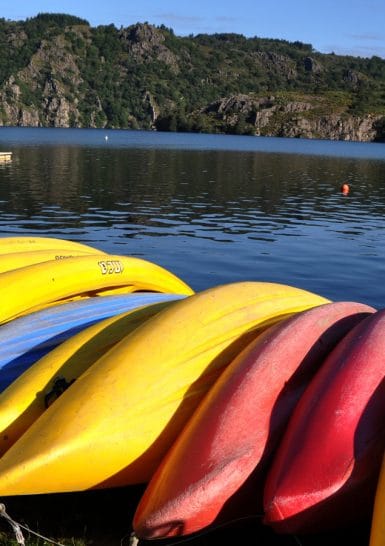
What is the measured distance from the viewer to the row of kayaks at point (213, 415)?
3578mm

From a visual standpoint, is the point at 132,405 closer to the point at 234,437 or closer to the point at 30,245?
the point at 234,437

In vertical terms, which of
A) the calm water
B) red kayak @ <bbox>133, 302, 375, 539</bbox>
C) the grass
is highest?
red kayak @ <bbox>133, 302, 375, 539</bbox>

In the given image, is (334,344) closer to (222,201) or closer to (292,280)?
(292,280)

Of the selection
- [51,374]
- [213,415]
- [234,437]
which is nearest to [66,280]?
[51,374]

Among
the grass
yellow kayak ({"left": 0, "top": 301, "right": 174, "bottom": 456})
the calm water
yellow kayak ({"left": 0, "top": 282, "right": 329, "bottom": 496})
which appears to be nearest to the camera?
yellow kayak ({"left": 0, "top": 282, "right": 329, "bottom": 496})

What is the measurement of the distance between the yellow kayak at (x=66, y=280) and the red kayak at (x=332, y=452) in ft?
9.46

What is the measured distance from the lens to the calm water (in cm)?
1512

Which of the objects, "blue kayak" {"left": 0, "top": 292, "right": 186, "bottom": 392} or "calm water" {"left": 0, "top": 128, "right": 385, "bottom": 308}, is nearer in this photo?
"blue kayak" {"left": 0, "top": 292, "right": 186, "bottom": 392}

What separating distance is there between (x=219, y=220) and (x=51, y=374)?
1845 cm

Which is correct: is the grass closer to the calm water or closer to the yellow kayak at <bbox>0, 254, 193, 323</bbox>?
the yellow kayak at <bbox>0, 254, 193, 323</bbox>

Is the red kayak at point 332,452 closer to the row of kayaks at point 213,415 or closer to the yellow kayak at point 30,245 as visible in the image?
the row of kayaks at point 213,415

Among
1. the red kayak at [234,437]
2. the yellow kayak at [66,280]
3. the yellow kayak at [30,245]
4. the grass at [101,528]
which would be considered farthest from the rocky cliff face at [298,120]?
the grass at [101,528]

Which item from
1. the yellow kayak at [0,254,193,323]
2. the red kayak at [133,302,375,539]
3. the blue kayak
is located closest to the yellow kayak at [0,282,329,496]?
the red kayak at [133,302,375,539]

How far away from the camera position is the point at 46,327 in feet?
17.6
